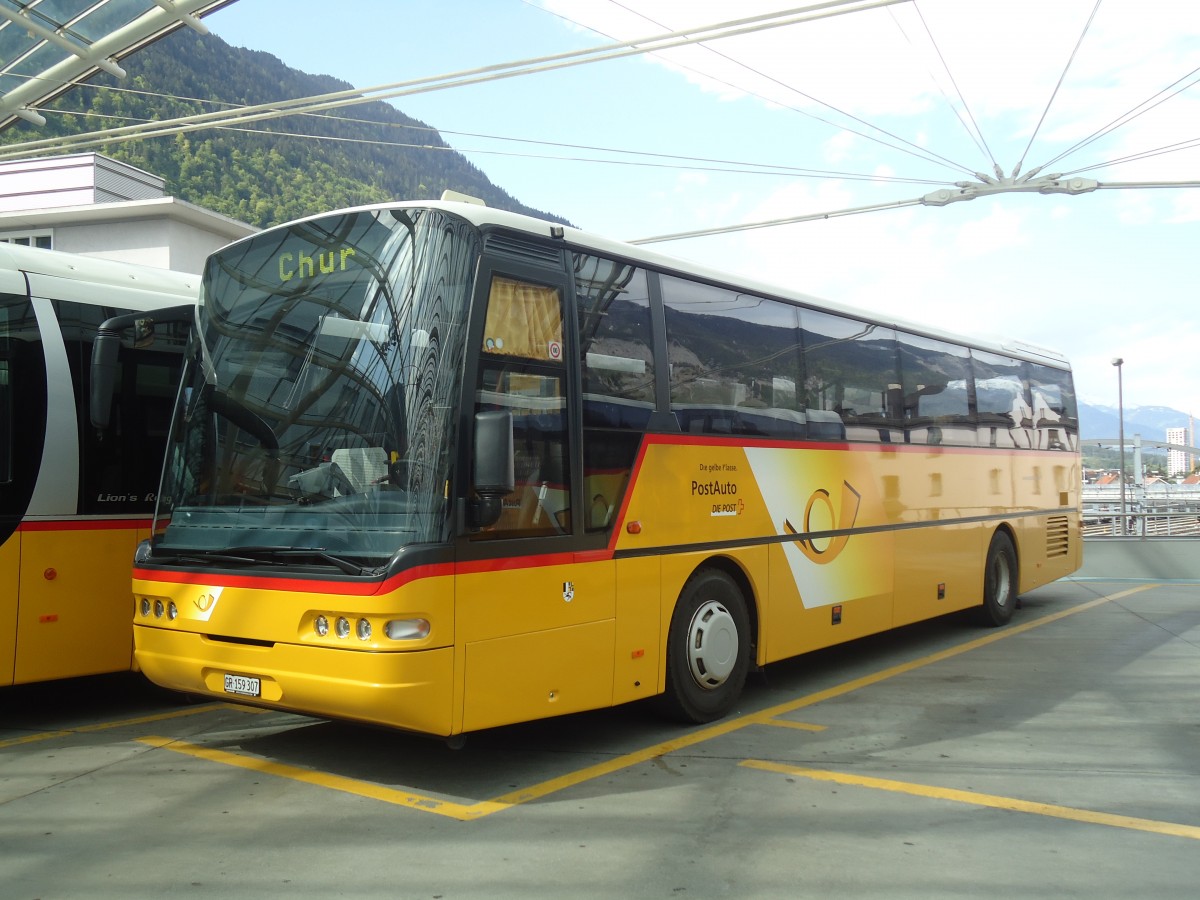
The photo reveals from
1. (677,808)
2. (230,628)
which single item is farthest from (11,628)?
(677,808)

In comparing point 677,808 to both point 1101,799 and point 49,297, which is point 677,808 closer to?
point 1101,799

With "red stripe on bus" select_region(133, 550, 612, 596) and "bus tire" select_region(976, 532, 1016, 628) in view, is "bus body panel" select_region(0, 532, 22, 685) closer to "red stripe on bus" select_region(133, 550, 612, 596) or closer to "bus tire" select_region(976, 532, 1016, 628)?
"red stripe on bus" select_region(133, 550, 612, 596)

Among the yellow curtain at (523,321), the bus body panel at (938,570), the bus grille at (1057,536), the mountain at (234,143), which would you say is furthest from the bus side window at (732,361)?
the mountain at (234,143)

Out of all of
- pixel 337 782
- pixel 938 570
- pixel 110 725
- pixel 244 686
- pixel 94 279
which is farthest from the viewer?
pixel 938 570

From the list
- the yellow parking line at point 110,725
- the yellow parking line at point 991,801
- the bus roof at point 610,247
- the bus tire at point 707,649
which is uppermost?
the bus roof at point 610,247

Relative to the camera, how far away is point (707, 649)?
7578 mm

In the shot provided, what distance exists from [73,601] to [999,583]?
9.98 metres

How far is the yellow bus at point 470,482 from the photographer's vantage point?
5594 mm

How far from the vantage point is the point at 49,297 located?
7684mm

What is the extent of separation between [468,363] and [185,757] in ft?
10.4

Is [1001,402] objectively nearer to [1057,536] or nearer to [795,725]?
[1057,536]

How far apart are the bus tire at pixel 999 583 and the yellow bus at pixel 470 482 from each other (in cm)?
476

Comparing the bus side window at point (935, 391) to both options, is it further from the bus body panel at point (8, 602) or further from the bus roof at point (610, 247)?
the bus body panel at point (8, 602)

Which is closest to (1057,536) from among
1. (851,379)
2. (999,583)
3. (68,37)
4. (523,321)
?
(999,583)
